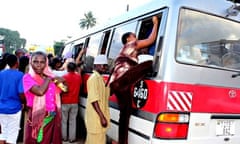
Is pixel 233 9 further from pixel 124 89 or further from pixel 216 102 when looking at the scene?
pixel 124 89

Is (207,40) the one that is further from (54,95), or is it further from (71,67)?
(71,67)

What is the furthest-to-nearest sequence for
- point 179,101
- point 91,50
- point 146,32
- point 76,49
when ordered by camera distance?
point 76,49 < point 91,50 < point 146,32 < point 179,101

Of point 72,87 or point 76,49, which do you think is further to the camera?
point 76,49

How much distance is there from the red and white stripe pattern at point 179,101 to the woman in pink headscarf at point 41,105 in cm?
137

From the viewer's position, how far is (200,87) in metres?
3.41

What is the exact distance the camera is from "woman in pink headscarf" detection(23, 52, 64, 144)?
360cm

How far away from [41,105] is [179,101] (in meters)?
1.58

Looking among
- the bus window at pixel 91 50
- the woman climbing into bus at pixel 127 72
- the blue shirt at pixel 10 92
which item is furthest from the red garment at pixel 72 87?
the woman climbing into bus at pixel 127 72

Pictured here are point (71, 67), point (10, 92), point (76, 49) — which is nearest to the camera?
point (10, 92)

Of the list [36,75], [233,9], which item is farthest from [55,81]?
[233,9]

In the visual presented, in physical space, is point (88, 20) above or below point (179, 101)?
above

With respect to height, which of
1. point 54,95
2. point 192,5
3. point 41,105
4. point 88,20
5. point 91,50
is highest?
point 88,20

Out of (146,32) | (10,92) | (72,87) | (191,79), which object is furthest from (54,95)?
(72,87)

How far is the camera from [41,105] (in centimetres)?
362
